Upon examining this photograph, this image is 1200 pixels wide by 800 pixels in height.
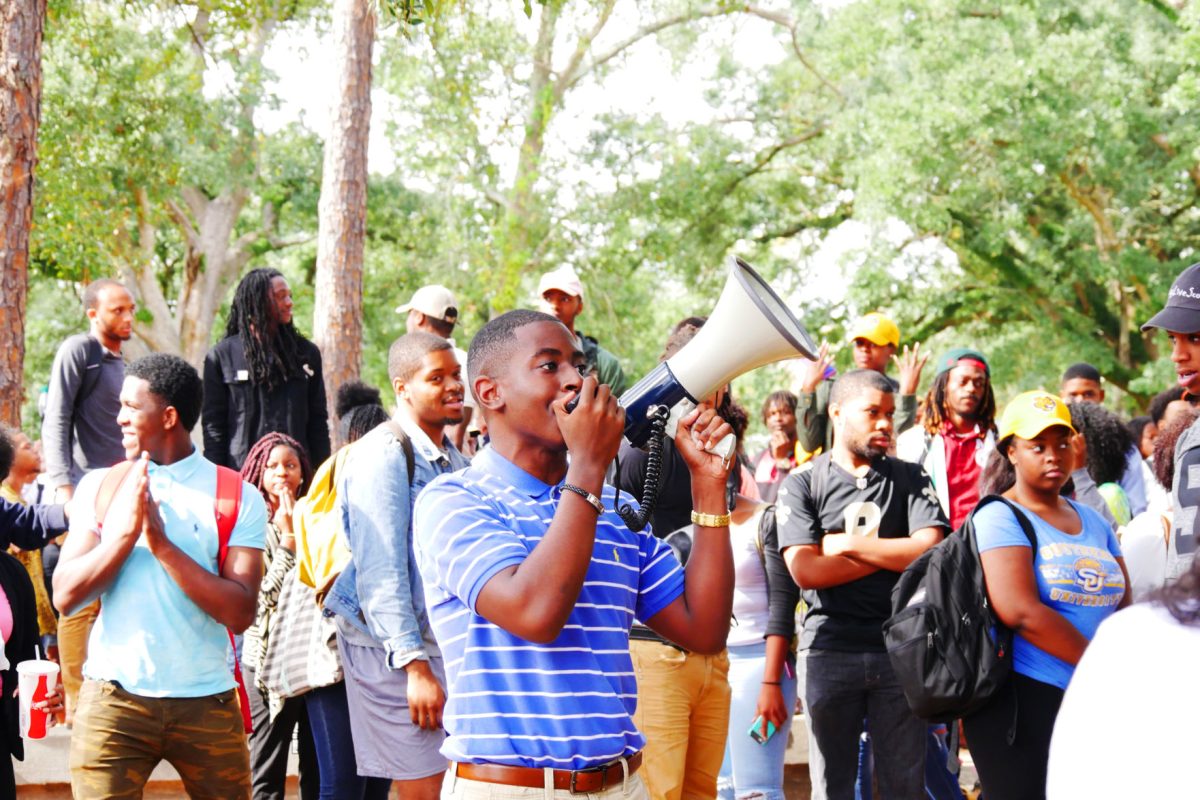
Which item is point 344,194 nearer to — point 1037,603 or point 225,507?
point 225,507

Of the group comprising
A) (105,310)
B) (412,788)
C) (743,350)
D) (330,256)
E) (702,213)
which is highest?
(702,213)

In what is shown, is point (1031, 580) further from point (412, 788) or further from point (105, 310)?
point (105, 310)

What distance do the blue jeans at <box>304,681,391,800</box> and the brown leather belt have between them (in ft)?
7.77

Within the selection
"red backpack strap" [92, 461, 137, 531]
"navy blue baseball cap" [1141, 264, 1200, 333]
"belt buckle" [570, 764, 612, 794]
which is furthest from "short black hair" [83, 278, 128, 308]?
"navy blue baseball cap" [1141, 264, 1200, 333]

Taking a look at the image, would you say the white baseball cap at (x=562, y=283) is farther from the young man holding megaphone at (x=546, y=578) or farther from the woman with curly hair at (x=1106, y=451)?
the young man holding megaphone at (x=546, y=578)

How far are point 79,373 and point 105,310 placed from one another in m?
0.36

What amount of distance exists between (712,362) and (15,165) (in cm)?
577

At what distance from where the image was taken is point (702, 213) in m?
21.6

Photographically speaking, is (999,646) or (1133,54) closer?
(999,646)

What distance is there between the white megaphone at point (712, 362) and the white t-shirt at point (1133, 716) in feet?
4.84

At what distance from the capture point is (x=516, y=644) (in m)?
2.79

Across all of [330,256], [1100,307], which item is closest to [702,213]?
[1100,307]

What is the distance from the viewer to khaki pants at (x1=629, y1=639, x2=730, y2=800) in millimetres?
4828

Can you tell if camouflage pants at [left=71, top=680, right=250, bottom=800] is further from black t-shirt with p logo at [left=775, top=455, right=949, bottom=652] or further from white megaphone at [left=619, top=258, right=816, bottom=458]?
black t-shirt with p logo at [left=775, top=455, right=949, bottom=652]
